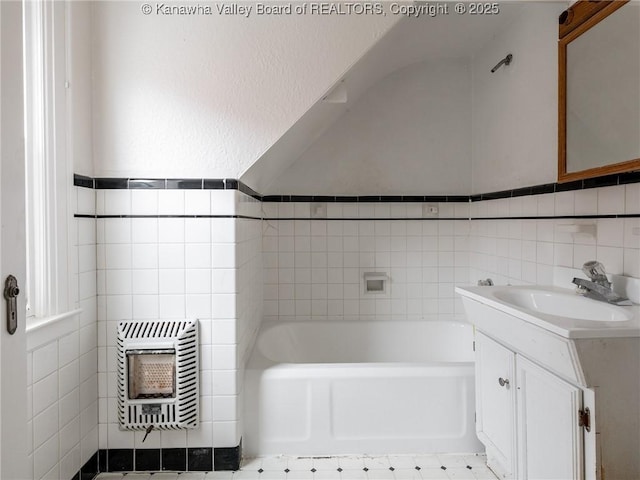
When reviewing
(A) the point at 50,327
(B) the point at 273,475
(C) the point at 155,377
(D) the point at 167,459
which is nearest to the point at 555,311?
(B) the point at 273,475

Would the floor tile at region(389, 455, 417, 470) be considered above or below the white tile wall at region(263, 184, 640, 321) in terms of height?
below

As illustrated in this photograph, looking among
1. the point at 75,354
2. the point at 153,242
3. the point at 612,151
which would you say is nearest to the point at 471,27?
the point at 612,151

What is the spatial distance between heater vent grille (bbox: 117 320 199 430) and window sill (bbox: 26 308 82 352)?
0.20 meters

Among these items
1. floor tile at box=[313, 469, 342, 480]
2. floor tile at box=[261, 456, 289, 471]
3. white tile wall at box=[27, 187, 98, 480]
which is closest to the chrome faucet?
floor tile at box=[313, 469, 342, 480]

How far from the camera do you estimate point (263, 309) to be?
2.79 m

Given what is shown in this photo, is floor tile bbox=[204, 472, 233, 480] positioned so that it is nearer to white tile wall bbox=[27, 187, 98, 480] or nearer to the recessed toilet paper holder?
white tile wall bbox=[27, 187, 98, 480]

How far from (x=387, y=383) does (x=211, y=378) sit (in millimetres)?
887

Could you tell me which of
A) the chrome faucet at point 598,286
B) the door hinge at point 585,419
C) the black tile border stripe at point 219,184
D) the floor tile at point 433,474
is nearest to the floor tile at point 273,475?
the floor tile at point 433,474

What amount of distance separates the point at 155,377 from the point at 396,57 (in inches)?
100.0

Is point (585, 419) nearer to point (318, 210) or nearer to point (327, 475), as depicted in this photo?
point (327, 475)

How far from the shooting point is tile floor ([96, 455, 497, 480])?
1.72 metres

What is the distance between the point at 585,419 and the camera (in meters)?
1.12

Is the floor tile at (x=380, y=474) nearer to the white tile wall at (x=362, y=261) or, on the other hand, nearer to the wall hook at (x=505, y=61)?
the white tile wall at (x=362, y=261)

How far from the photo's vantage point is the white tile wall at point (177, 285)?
1.73 m
